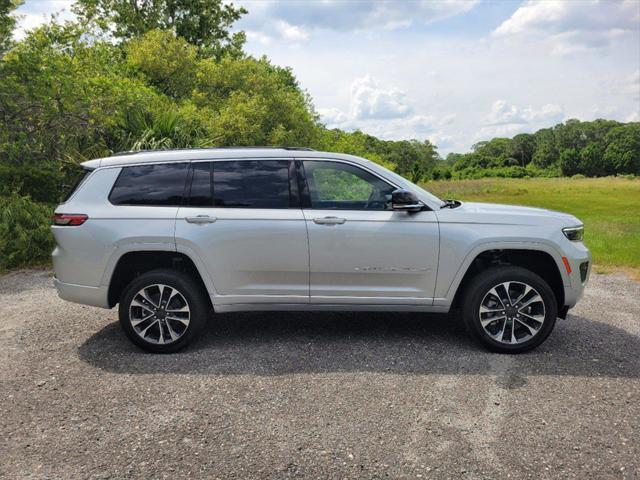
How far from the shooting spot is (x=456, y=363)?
434cm

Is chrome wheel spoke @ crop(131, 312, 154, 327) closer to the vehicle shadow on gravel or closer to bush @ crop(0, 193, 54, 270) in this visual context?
the vehicle shadow on gravel

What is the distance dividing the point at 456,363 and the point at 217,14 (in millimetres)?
34370

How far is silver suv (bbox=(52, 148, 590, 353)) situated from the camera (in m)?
4.43

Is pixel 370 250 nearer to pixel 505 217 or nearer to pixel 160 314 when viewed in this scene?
pixel 505 217

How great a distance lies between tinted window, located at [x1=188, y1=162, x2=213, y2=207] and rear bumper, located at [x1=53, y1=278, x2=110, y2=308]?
1.09 meters

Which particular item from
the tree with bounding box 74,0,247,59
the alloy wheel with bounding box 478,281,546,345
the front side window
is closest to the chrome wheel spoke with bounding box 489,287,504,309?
the alloy wheel with bounding box 478,281,546,345

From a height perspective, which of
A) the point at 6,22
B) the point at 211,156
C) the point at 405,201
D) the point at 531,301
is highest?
the point at 6,22

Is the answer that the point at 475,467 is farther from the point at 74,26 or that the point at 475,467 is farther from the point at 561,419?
the point at 74,26

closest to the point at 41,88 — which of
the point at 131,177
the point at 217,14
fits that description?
the point at 131,177

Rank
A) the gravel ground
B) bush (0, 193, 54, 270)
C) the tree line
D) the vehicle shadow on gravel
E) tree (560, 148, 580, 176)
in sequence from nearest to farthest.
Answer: the gravel ground < the vehicle shadow on gravel < bush (0, 193, 54, 270) < the tree line < tree (560, 148, 580, 176)

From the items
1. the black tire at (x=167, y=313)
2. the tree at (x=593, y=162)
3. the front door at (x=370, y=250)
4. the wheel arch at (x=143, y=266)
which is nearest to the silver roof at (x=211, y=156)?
the front door at (x=370, y=250)

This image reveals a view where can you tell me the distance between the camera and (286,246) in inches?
175

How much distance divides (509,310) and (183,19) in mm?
33469

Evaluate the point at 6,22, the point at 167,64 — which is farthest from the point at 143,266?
the point at 167,64
